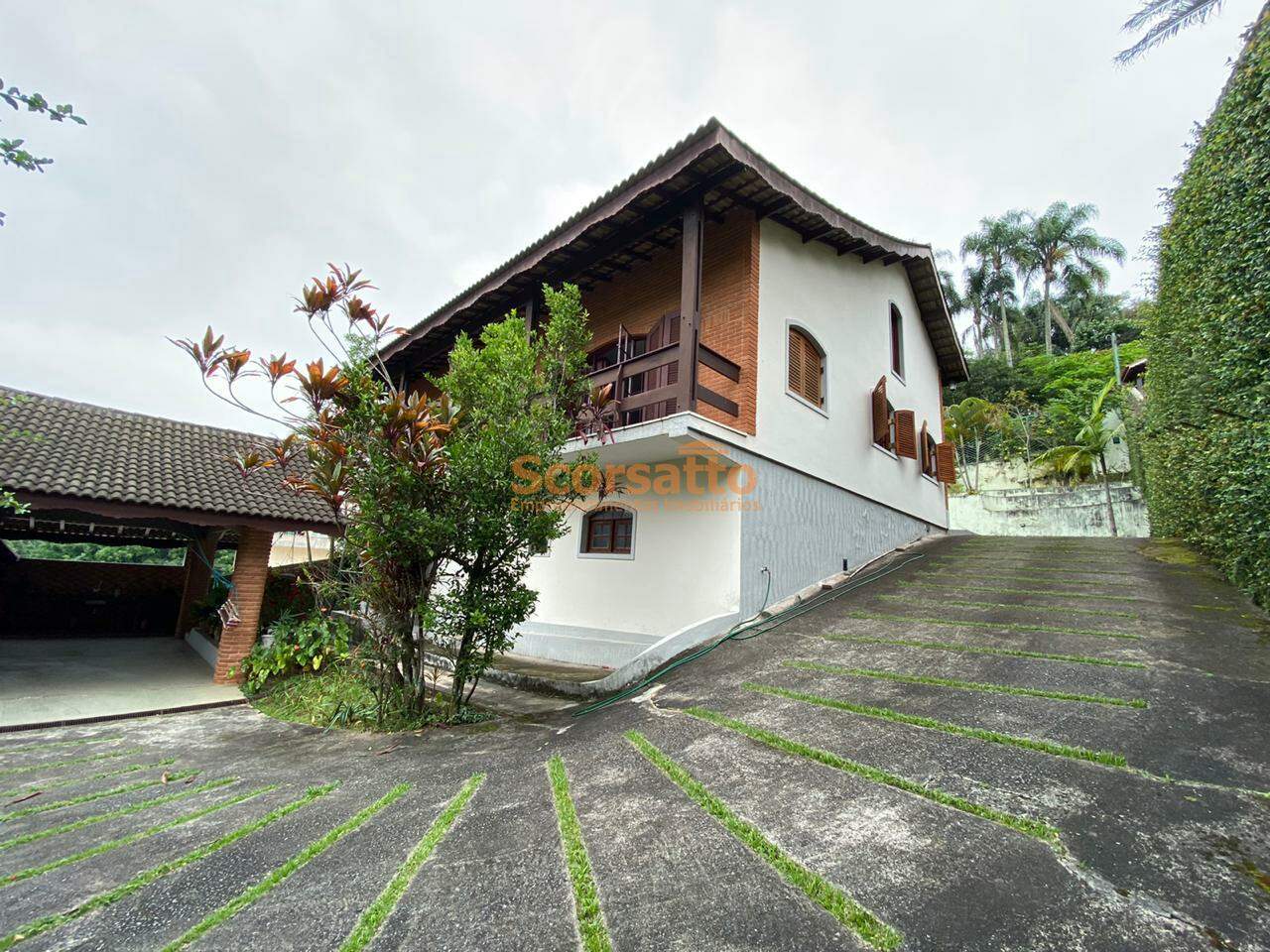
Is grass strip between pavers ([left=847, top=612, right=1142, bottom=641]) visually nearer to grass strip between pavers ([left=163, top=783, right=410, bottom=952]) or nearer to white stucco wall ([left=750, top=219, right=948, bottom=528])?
white stucco wall ([left=750, top=219, right=948, bottom=528])

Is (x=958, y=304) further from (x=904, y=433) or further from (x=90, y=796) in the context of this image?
(x=90, y=796)

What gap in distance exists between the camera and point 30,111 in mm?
2594

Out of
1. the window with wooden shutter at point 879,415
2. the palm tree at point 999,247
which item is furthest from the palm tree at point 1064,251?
the window with wooden shutter at point 879,415

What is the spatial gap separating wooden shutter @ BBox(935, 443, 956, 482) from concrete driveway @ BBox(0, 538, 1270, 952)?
865 centimetres

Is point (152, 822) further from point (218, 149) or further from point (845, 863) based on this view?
point (218, 149)

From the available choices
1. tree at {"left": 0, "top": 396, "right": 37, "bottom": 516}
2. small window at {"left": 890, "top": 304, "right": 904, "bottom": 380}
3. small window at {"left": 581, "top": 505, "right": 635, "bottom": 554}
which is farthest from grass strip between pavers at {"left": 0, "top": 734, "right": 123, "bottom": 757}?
small window at {"left": 890, "top": 304, "right": 904, "bottom": 380}

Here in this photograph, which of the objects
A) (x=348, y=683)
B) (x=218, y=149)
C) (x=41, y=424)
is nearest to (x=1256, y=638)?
(x=348, y=683)

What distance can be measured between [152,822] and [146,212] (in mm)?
9201

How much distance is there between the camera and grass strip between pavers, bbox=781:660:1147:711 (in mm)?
3570

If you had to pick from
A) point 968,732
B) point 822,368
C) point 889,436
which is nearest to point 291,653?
point 968,732

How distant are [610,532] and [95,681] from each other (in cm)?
776

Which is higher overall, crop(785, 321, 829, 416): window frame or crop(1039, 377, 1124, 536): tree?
crop(1039, 377, 1124, 536): tree

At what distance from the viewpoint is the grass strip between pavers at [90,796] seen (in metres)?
3.35

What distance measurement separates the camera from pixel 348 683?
5.93 meters
